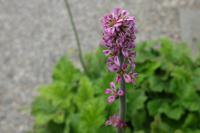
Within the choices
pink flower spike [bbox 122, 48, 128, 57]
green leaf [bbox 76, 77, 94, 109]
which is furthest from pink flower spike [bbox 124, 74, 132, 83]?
green leaf [bbox 76, 77, 94, 109]

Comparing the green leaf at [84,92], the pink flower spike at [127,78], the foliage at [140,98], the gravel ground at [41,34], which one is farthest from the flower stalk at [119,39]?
the gravel ground at [41,34]

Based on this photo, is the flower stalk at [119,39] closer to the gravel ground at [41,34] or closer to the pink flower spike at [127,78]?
the pink flower spike at [127,78]

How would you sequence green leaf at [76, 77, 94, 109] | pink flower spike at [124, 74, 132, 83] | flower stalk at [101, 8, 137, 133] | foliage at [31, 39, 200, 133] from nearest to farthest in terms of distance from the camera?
1. flower stalk at [101, 8, 137, 133]
2. pink flower spike at [124, 74, 132, 83]
3. foliage at [31, 39, 200, 133]
4. green leaf at [76, 77, 94, 109]

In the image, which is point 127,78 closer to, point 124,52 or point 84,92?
point 124,52

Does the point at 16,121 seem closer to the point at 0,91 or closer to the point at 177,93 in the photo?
the point at 0,91

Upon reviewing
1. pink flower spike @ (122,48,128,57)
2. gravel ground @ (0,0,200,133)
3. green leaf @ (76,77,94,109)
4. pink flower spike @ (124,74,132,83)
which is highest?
gravel ground @ (0,0,200,133)

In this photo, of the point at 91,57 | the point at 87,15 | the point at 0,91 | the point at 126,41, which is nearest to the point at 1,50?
the point at 0,91

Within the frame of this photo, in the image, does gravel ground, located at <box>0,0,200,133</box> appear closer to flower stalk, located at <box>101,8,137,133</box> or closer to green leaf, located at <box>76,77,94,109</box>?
green leaf, located at <box>76,77,94,109</box>
